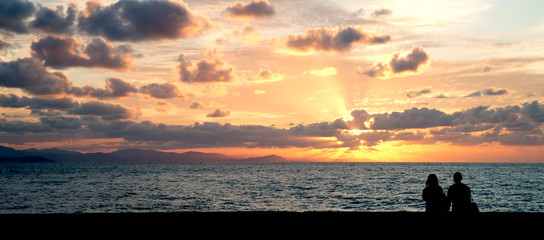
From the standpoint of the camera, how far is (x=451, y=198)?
14.1 m

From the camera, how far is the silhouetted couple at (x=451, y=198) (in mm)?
13883

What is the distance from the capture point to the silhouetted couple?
13.9 m
